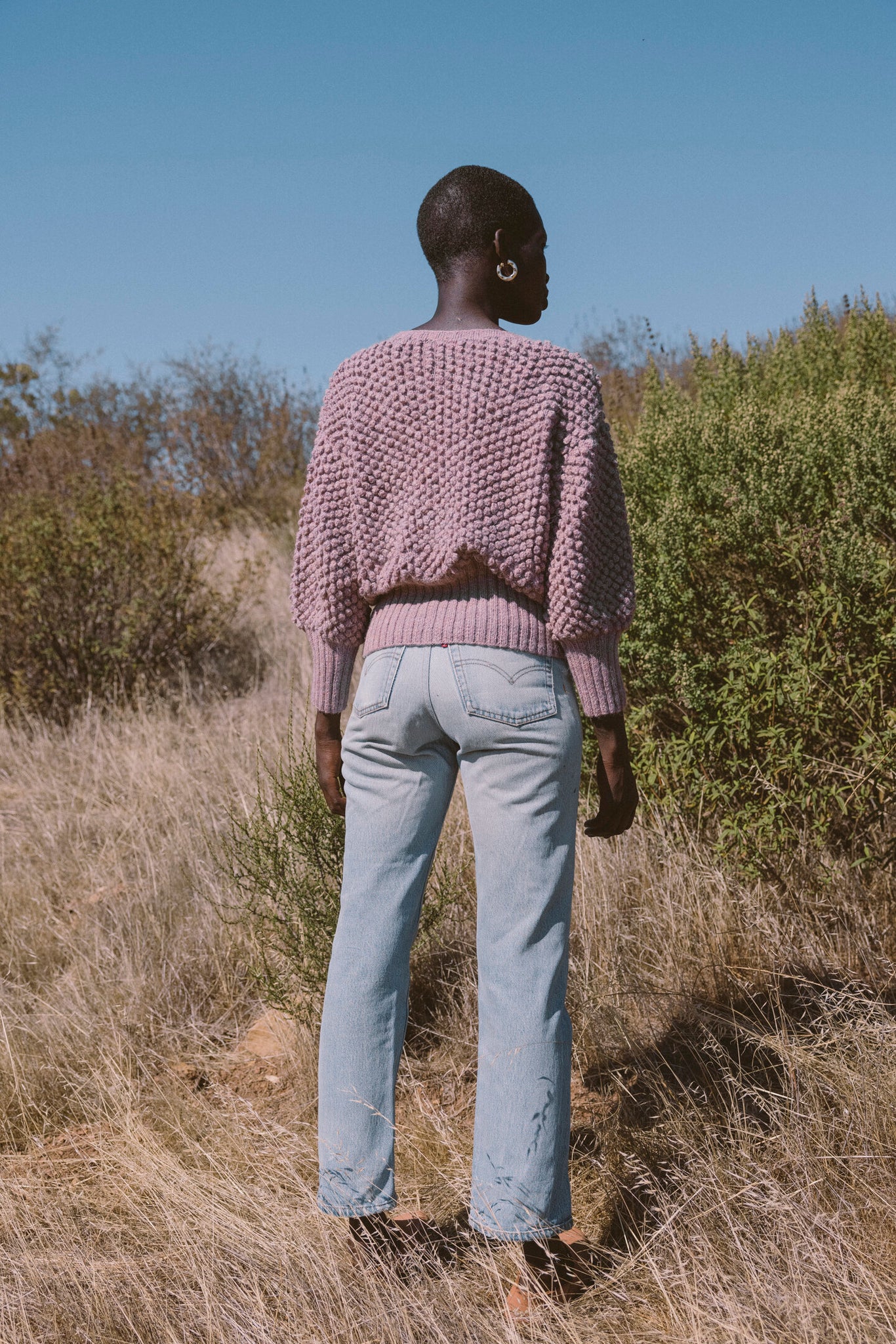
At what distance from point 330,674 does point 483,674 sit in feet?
1.40

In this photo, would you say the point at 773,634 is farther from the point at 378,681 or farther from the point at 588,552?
the point at 378,681

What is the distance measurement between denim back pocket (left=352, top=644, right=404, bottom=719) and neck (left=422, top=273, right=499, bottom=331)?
580mm

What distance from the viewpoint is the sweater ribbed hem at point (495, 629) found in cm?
192

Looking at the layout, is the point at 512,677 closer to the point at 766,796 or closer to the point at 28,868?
the point at 766,796

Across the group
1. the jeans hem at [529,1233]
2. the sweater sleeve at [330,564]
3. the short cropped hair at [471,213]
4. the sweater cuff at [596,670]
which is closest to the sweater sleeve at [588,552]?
the sweater cuff at [596,670]

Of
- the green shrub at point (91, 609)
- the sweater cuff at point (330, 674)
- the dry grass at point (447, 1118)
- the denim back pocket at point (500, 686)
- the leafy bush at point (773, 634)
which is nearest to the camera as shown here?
the denim back pocket at point (500, 686)

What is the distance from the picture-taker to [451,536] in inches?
74.9

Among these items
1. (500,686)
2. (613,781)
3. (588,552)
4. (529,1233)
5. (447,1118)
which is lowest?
(447,1118)

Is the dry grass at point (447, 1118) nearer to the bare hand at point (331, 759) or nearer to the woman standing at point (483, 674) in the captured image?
the woman standing at point (483, 674)

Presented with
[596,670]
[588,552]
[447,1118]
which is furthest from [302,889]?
[588,552]

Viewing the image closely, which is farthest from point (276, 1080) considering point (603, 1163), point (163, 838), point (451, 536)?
point (451, 536)

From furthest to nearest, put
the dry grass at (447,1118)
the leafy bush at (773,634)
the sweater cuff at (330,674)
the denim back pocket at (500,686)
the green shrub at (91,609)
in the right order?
the green shrub at (91,609) < the leafy bush at (773,634) < the sweater cuff at (330,674) < the dry grass at (447,1118) < the denim back pocket at (500,686)

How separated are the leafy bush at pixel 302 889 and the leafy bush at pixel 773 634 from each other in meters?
0.94

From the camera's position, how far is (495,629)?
192cm
